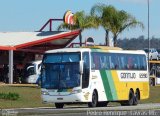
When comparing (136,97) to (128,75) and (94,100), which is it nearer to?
(128,75)

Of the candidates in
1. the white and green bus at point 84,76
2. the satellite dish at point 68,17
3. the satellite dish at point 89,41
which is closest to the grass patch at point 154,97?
the satellite dish at point 89,41

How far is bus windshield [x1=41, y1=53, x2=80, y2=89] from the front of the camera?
33.7 m

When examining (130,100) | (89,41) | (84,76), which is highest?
(89,41)

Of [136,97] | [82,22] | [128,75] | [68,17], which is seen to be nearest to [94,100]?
[128,75]

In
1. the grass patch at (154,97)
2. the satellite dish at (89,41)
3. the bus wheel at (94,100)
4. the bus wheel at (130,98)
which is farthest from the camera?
the grass patch at (154,97)

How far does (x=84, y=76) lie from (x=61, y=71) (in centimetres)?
121

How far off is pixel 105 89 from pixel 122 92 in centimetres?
225

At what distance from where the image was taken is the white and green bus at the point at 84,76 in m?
33.6

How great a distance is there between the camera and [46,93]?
3409 cm

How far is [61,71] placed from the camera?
3391 cm

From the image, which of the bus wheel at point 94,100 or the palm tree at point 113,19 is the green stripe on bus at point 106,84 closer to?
the bus wheel at point 94,100

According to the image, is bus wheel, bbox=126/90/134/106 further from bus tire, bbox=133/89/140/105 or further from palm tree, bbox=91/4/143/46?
palm tree, bbox=91/4/143/46

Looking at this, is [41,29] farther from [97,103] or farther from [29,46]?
[97,103]

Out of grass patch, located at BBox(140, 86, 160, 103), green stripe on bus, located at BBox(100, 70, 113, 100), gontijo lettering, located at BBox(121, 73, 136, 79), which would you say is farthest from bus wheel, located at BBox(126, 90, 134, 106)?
grass patch, located at BBox(140, 86, 160, 103)
